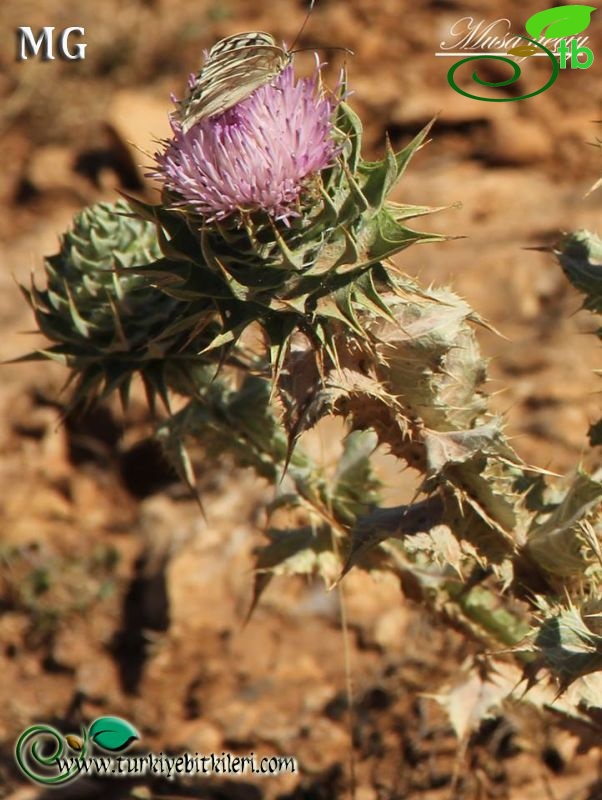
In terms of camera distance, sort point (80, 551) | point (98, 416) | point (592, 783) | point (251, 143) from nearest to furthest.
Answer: point (251, 143) → point (592, 783) → point (80, 551) → point (98, 416)

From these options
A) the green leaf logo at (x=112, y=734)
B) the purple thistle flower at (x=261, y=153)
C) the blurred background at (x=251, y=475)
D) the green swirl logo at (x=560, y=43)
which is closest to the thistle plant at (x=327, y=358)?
the purple thistle flower at (x=261, y=153)

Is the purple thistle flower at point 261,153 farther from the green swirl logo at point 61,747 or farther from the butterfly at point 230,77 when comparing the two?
the green swirl logo at point 61,747

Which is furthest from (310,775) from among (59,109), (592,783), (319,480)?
(59,109)

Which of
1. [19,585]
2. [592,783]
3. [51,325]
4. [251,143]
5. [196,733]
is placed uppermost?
[251,143]

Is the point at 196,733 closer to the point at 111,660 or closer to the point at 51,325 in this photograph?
the point at 111,660

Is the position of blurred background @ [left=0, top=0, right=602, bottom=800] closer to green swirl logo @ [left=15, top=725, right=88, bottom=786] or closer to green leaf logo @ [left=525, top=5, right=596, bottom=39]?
green swirl logo @ [left=15, top=725, right=88, bottom=786]

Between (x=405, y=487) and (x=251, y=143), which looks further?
(x=405, y=487)
